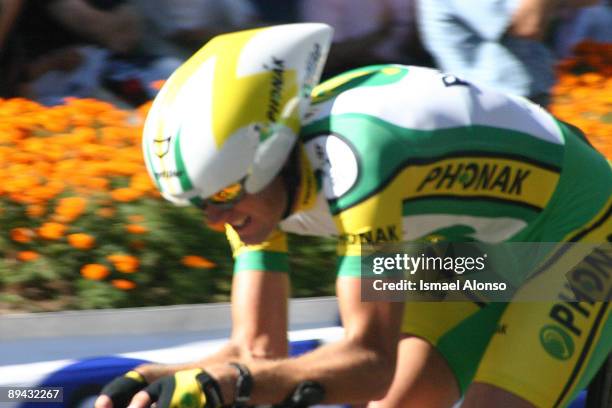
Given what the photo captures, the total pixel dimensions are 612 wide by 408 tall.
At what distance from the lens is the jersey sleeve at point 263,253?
300cm

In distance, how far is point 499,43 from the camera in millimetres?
6496

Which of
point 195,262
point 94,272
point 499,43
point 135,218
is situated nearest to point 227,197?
point 94,272

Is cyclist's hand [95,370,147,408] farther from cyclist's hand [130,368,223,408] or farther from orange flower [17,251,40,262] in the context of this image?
orange flower [17,251,40,262]

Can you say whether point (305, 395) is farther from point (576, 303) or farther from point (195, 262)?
point (195, 262)

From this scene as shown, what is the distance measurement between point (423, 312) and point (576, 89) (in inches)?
148

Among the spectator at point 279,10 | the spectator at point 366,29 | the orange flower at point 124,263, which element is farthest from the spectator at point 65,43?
the orange flower at point 124,263

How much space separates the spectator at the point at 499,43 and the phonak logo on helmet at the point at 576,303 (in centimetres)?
359

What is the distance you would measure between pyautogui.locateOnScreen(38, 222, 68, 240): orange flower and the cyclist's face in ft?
5.12

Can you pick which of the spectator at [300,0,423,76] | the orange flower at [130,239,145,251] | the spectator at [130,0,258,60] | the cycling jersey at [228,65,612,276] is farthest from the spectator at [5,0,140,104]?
the cycling jersey at [228,65,612,276]

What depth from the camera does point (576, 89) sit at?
657cm

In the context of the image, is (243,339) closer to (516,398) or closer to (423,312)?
(423,312)

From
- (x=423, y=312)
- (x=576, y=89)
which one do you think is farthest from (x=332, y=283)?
(x=576, y=89)

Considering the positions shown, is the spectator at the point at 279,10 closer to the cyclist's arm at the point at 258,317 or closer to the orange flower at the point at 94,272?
the orange flower at the point at 94,272

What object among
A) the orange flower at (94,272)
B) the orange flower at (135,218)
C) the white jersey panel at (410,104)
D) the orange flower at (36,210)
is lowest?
the orange flower at (94,272)
